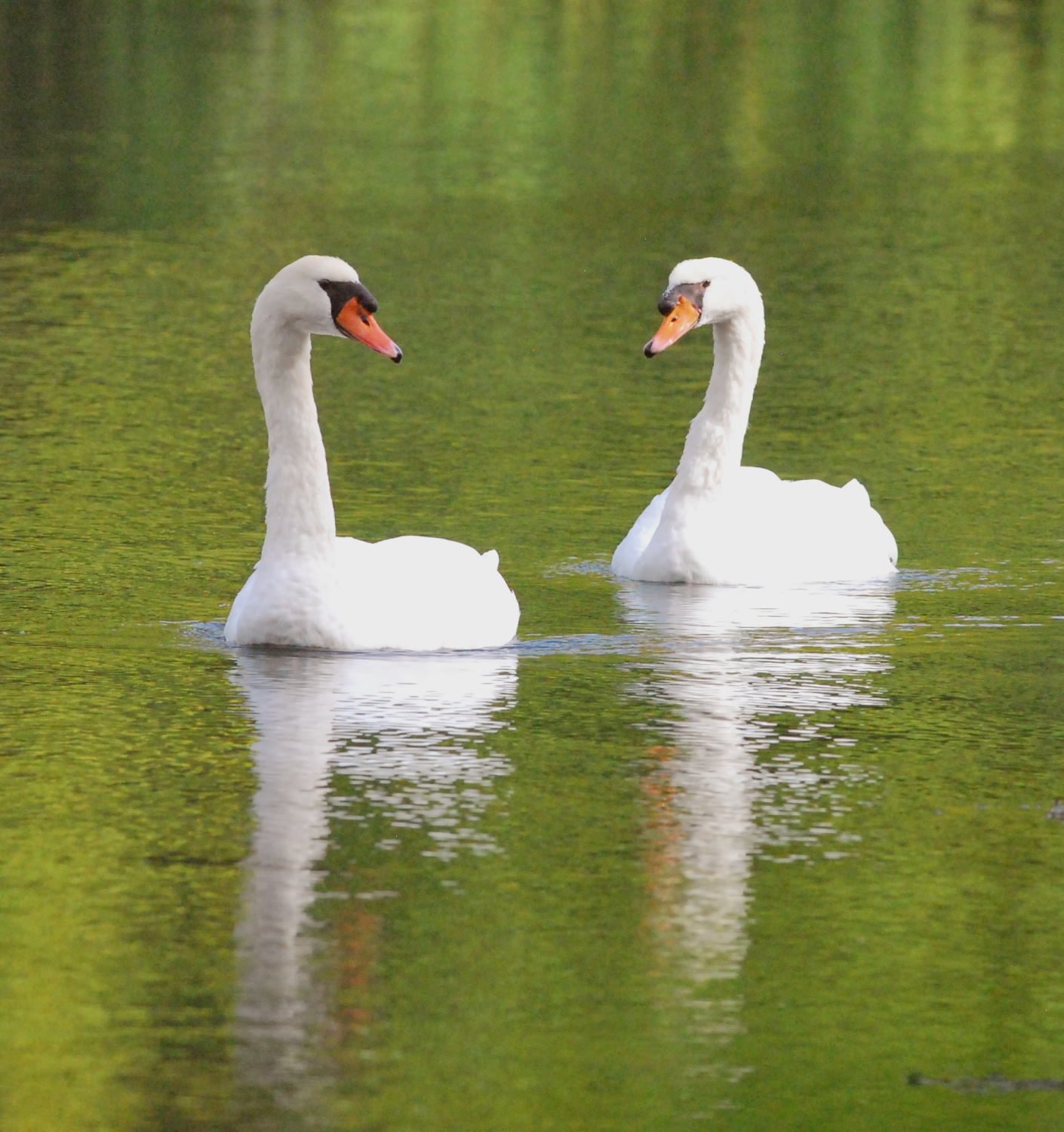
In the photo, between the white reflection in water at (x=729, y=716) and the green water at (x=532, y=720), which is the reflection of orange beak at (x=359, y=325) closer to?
the green water at (x=532, y=720)

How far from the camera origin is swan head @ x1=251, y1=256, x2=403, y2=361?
11039mm

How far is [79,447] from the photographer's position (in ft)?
52.6

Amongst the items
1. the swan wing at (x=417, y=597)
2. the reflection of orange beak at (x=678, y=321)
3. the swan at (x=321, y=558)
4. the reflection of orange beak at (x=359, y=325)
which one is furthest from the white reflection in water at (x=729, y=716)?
the reflection of orange beak at (x=359, y=325)

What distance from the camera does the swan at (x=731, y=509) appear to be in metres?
13.0

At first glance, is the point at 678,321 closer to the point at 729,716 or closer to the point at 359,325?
the point at 359,325

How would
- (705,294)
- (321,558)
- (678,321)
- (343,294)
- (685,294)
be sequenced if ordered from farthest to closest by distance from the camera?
(705,294) < (685,294) < (678,321) < (343,294) < (321,558)

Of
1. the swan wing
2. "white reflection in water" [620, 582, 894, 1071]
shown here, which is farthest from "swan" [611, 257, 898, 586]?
the swan wing

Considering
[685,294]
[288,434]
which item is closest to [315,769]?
[288,434]

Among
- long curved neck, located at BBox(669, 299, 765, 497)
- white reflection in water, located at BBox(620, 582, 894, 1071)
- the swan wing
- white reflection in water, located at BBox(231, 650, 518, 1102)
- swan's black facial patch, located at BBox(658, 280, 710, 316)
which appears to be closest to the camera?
white reflection in water, located at BBox(231, 650, 518, 1102)

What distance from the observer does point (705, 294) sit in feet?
44.3

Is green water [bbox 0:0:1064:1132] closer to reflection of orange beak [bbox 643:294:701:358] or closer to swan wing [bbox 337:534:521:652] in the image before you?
swan wing [bbox 337:534:521:652]

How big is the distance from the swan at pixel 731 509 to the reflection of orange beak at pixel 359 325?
6.09ft

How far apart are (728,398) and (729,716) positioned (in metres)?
3.81

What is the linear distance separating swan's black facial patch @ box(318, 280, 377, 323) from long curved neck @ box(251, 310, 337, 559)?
186 millimetres
